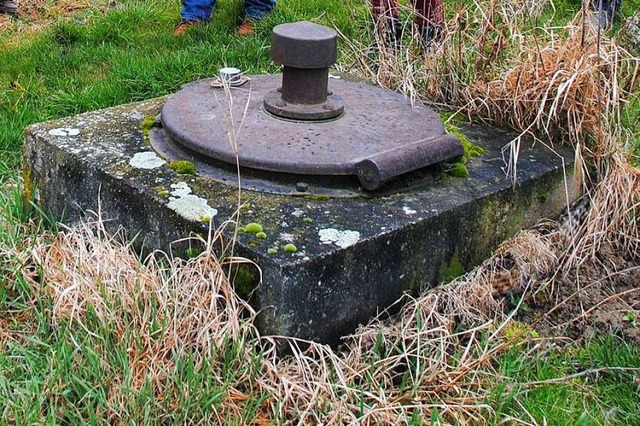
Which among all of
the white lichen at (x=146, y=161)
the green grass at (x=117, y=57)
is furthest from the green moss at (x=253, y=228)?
the green grass at (x=117, y=57)

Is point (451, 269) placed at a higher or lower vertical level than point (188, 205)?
lower

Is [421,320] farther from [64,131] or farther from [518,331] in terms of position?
[64,131]

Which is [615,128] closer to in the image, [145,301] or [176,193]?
[176,193]

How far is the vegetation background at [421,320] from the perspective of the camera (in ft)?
6.32

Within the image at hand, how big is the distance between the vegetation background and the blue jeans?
61.6 inches

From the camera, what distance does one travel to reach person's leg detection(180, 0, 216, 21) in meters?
4.67

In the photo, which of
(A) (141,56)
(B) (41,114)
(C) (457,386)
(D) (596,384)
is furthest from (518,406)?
(A) (141,56)

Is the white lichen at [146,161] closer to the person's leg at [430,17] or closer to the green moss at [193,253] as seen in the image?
the green moss at [193,253]

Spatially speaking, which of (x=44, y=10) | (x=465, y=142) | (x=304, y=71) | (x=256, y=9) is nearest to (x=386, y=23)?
(x=465, y=142)

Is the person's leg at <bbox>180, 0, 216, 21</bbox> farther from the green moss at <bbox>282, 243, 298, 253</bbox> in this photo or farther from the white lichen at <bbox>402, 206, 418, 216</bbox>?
the green moss at <bbox>282, 243, 298, 253</bbox>

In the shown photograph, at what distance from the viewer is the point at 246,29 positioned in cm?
461

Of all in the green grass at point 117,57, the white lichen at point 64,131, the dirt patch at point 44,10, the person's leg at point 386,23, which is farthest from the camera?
the dirt patch at point 44,10

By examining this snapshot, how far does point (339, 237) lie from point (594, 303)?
35.7 inches

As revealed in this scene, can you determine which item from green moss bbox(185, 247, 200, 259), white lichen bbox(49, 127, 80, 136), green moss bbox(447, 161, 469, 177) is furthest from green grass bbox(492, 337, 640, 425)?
white lichen bbox(49, 127, 80, 136)
